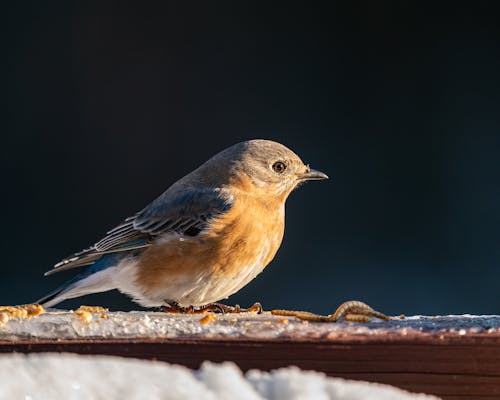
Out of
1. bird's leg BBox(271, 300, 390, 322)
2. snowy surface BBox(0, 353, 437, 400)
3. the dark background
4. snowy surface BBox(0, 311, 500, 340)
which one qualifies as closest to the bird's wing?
the dark background

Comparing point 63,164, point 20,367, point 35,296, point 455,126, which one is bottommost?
point 35,296

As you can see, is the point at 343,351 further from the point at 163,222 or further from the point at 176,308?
the point at 163,222

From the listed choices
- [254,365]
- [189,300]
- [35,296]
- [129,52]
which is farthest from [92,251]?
[254,365]

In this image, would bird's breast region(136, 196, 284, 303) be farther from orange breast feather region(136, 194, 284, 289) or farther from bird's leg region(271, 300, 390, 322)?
bird's leg region(271, 300, 390, 322)

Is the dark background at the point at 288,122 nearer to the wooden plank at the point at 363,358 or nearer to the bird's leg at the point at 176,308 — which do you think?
the bird's leg at the point at 176,308

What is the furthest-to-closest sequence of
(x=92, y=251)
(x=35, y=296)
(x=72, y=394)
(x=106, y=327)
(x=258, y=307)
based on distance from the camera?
(x=35, y=296)
(x=92, y=251)
(x=258, y=307)
(x=106, y=327)
(x=72, y=394)

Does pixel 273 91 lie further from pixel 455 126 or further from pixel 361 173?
pixel 455 126
